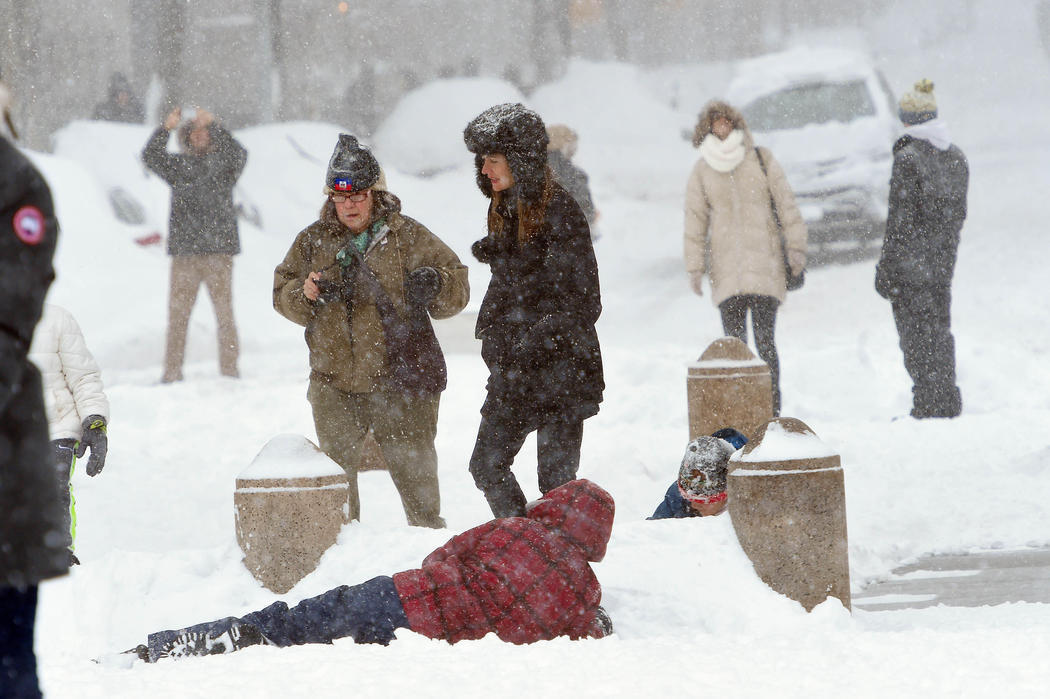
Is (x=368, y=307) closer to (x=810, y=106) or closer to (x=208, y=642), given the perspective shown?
(x=208, y=642)

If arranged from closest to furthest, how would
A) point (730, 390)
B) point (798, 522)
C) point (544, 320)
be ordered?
point (798, 522)
point (544, 320)
point (730, 390)

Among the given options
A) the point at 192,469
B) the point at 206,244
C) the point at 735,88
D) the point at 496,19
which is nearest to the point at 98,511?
the point at 192,469

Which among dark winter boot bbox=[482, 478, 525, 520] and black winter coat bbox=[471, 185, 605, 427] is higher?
black winter coat bbox=[471, 185, 605, 427]

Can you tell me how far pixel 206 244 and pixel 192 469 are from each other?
2884 mm

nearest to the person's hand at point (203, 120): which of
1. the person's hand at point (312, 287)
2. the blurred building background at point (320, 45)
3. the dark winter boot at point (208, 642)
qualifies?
the person's hand at point (312, 287)

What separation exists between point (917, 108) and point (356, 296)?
4883 millimetres

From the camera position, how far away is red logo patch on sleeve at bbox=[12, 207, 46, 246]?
7.39ft

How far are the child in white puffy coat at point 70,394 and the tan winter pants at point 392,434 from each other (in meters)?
0.85

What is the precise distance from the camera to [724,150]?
9156 mm

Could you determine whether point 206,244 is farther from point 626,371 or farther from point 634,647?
point 634,647

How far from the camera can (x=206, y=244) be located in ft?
38.2

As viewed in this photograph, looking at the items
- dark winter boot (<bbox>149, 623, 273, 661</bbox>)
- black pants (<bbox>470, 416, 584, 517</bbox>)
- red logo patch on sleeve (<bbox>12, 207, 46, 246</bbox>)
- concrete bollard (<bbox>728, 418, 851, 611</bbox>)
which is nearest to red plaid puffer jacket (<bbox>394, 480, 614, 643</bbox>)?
dark winter boot (<bbox>149, 623, 273, 661</bbox>)

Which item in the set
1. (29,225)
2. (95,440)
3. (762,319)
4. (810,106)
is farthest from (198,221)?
(810,106)

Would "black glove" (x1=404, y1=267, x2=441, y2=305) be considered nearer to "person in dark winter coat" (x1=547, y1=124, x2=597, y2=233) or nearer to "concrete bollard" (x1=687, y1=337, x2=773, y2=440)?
"concrete bollard" (x1=687, y1=337, x2=773, y2=440)
